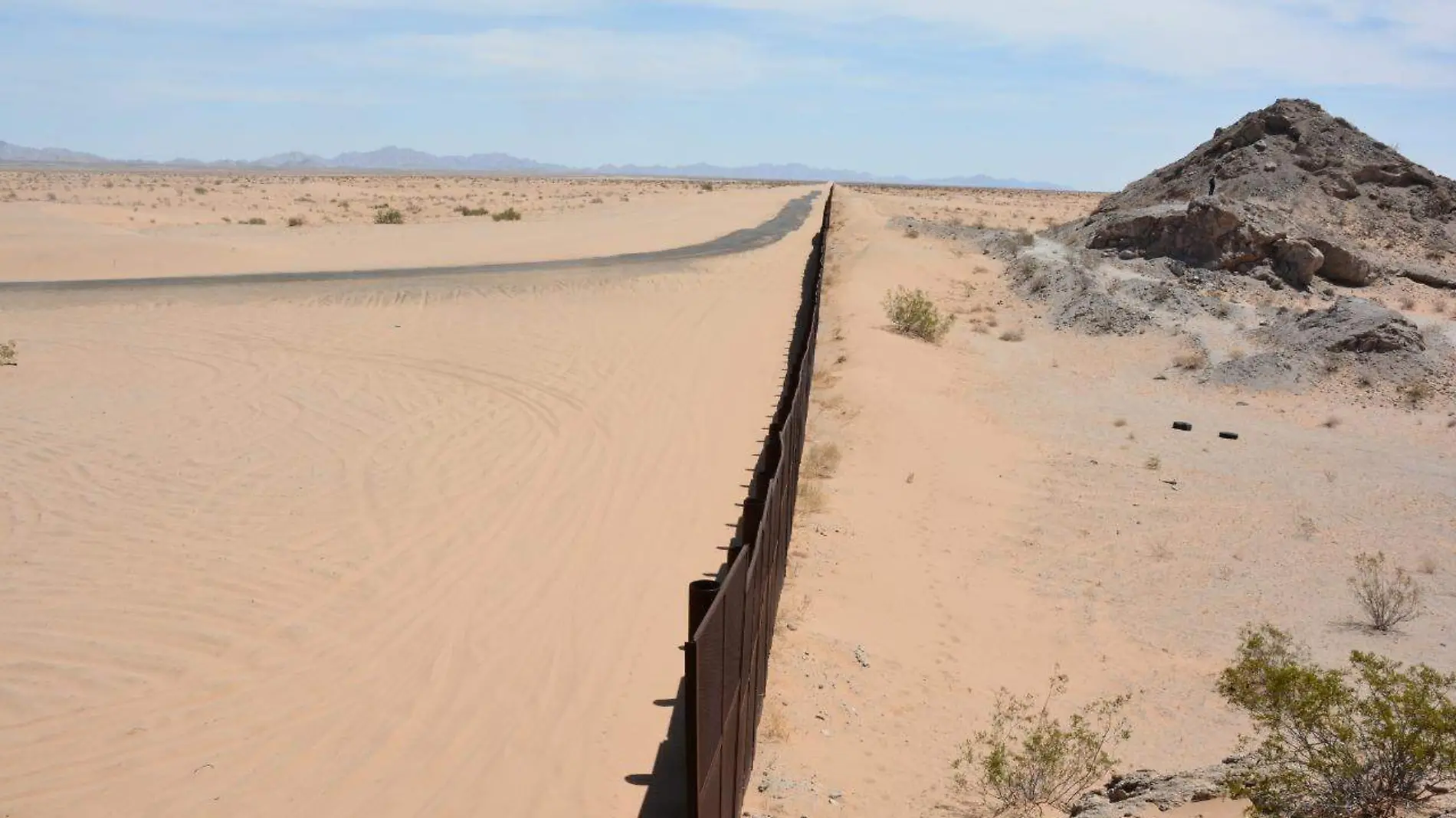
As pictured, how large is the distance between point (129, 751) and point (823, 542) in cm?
614

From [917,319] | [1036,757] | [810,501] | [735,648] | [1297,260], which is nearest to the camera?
[735,648]

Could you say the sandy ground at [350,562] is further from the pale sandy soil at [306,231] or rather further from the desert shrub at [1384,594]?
the pale sandy soil at [306,231]

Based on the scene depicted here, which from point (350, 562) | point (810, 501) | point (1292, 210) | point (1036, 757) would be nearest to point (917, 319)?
point (810, 501)

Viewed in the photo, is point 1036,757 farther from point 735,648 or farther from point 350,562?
point 350,562

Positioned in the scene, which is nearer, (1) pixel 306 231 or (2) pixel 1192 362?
(2) pixel 1192 362

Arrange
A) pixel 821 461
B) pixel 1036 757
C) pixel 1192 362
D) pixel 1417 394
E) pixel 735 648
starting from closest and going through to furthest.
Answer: pixel 735 648 < pixel 1036 757 < pixel 821 461 < pixel 1417 394 < pixel 1192 362

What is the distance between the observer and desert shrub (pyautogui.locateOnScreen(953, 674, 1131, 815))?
5844mm

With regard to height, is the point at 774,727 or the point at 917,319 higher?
the point at 917,319

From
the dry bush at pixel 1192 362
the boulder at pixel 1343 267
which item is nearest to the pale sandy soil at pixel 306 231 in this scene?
the dry bush at pixel 1192 362

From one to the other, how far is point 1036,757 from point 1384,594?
4849mm

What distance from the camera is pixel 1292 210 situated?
31.2 m

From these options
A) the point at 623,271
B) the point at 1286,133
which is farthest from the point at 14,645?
the point at 1286,133

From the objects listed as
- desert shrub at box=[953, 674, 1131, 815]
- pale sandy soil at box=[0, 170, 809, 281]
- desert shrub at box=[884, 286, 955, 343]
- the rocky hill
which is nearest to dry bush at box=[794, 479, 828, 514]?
desert shrub at box=[953, 674, 1131, 815]

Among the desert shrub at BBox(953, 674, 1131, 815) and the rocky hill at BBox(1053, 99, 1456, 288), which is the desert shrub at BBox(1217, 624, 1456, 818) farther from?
the rocky hill at BBox(1053, 99, 1456, 288)
